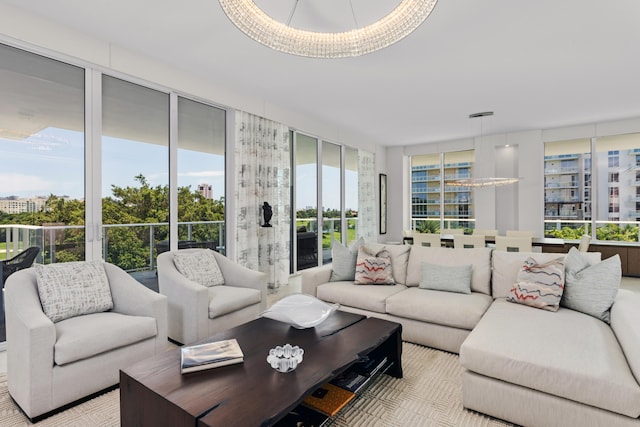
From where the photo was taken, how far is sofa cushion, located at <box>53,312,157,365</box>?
205 cm

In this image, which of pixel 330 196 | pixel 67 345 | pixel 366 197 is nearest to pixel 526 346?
pixel 67 345

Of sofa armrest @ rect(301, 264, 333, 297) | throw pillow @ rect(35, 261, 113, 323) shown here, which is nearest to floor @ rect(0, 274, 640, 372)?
sofa armrest @ rect(301, 264, 333, 297)

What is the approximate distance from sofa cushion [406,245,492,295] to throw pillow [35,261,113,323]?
283 centimetres

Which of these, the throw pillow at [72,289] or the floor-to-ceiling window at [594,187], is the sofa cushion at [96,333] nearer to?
the throw pillow at [72,289]

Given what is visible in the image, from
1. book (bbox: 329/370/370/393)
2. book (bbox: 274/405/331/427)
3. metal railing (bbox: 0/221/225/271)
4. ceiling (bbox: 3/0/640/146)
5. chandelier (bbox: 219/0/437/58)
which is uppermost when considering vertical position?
ceiling (bbox: 3/0/640/146)

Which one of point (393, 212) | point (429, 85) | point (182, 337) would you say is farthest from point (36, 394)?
point (393, 212)

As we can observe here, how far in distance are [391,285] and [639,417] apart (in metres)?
2.18

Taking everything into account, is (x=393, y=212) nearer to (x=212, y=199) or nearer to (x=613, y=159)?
(x=613, y=159)

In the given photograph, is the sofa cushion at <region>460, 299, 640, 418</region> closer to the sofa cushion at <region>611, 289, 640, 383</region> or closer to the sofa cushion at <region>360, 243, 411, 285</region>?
the sofa cushion at <region>611, 289, 640, 383</region>

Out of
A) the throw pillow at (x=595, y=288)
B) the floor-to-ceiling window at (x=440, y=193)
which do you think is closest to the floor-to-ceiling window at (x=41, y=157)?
the throw pillow at (x=595, y=288)

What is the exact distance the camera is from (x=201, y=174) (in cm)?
450

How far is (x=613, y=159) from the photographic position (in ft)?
21.5

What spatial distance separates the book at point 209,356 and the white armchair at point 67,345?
0.69m

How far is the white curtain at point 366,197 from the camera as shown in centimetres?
785
